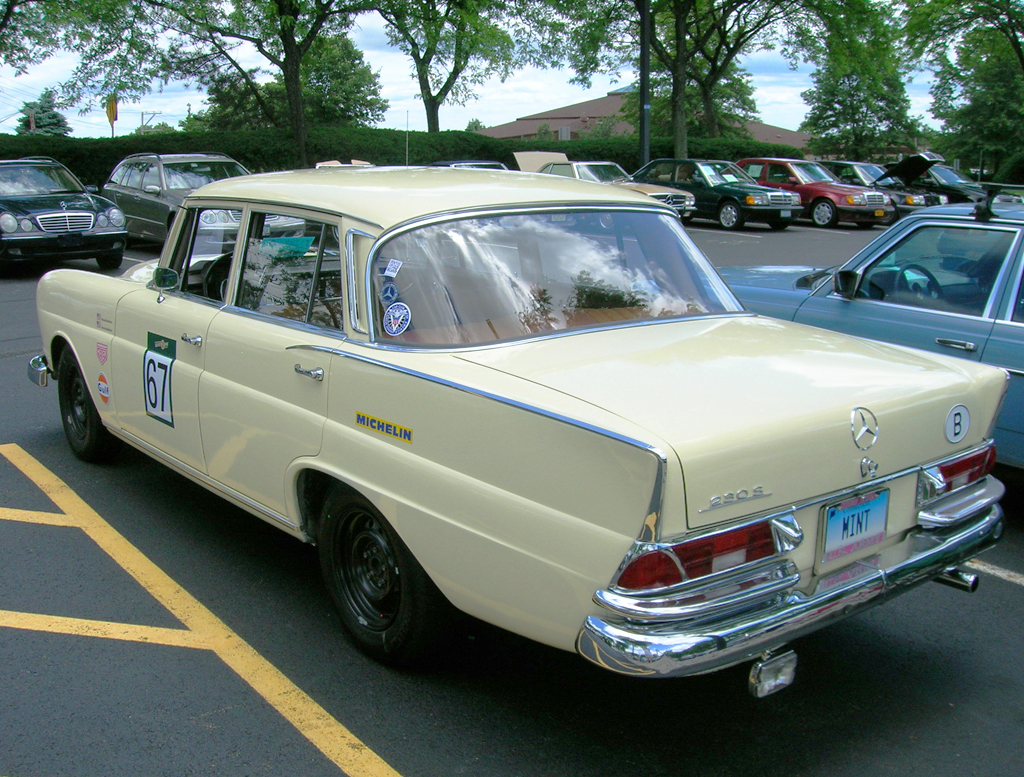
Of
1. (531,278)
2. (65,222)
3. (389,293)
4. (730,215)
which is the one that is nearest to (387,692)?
(389,293)

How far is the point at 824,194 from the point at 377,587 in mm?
21383

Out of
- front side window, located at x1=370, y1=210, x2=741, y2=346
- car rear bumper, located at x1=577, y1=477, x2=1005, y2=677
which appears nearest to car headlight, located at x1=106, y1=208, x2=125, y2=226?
front side window, located at x1=370, y1=210, x2=741, y2=346

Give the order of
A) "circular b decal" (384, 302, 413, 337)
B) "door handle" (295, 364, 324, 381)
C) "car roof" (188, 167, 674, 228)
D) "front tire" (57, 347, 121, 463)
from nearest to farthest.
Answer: "circular b decal" (384, 302, 413, 337)
"door handle" (295, 364, 324, 381)
"car roof" (188, 167, 674, 228)
"front tire" (57, 347, 121, 463)

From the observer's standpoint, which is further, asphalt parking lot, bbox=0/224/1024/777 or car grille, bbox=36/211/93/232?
car grille, bbox=36/211/93/232

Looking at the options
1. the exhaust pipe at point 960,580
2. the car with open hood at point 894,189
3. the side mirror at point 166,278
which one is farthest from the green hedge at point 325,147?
the exhaust pipe at point 960,580

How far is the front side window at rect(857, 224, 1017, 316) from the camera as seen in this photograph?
481 centimetres

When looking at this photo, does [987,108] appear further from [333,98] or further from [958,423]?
[958,423]

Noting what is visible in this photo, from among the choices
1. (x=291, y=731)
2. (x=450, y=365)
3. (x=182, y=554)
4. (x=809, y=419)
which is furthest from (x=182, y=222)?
(x=809, y=419)

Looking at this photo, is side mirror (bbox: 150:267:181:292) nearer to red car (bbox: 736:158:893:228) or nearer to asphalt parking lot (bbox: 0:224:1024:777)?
asphalt parking lot (bbox: 0:224:1024:777)

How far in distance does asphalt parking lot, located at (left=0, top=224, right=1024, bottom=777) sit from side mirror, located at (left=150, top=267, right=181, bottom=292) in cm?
123

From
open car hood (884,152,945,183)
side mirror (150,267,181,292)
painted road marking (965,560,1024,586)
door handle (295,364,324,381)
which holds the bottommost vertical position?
painted road marking (965,560,1024,586)

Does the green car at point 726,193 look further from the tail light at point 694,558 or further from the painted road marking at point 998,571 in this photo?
the tail light at point 694,558

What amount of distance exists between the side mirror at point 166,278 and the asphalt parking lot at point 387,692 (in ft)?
4.03

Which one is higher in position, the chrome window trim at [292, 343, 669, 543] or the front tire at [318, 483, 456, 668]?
the chrome window trim at [292, 343, 669, 543]
